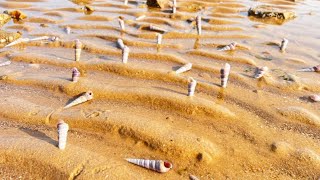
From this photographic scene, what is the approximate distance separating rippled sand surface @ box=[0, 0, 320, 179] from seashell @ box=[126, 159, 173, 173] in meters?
0.06

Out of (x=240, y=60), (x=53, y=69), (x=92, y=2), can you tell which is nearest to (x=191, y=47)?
(x=240, y=60)

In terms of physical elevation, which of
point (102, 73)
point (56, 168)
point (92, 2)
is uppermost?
point (92, 2)

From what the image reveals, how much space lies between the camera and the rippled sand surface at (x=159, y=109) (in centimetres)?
361

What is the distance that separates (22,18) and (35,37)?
6.83 feet

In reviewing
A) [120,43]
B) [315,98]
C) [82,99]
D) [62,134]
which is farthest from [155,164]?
[120,43]

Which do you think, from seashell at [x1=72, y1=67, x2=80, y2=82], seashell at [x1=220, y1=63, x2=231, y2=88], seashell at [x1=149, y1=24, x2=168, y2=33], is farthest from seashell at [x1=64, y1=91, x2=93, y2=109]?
seashell at [x1=149, y1=24, x2=168, y2=33]

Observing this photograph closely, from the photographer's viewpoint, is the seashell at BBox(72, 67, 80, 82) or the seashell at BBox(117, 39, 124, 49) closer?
the seashell at BBox(72, 67, 80, 82)

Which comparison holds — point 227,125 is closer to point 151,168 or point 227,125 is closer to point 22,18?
point 151,168

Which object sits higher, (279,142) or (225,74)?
(225,74)

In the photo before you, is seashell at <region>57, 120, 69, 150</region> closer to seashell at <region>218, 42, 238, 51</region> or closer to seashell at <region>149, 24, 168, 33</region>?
seashell at <region>218, 42, 238, 51</region>

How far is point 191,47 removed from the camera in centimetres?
760

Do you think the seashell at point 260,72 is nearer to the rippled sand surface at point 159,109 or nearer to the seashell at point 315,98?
the rippled sand surface at point 159,109

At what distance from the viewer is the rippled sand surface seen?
11.8 feet

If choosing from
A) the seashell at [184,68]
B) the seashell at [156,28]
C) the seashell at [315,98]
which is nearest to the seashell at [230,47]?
the seashell at [184,68]
